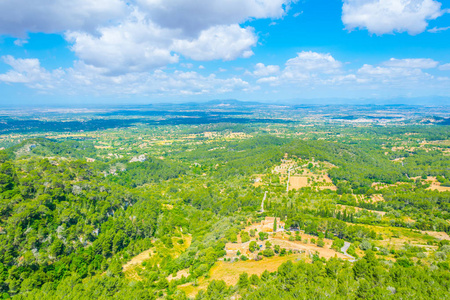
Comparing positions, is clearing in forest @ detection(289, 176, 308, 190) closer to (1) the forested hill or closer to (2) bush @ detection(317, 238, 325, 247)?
(1) the forested hill

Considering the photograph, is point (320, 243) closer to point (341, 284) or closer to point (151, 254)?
point (341, 284)

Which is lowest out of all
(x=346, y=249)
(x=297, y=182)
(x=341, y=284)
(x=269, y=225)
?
(x=297, y=182)

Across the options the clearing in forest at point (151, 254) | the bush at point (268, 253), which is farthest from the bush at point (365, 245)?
the clearing in forest at point (151, 254)

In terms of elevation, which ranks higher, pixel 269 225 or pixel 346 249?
pixel 346 249

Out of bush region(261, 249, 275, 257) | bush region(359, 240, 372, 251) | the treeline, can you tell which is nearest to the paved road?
bush region(359, 240, 372, 251)

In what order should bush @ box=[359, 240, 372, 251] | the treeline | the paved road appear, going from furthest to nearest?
bush @ box=[359, 240, 372, 251] → the paved road → the treeline

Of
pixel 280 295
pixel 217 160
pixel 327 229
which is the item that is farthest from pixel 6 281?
pixel 217 160

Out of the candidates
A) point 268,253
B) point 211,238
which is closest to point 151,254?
point 211,238

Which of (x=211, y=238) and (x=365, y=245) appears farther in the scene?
(x=211, y=238)

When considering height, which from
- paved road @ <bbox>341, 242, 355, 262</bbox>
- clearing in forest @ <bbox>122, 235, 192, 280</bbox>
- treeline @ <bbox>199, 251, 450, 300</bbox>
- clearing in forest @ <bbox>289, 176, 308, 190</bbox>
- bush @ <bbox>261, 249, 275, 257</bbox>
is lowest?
clearing in forest @ <bbox>122, 235, 192, 280</bbox>

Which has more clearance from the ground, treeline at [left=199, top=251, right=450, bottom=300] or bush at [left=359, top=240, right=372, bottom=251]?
treeline at [left=199, top=251, right=450, bottom=300]

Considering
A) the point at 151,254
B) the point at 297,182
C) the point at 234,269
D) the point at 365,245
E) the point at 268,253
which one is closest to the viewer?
the point at 234,269
